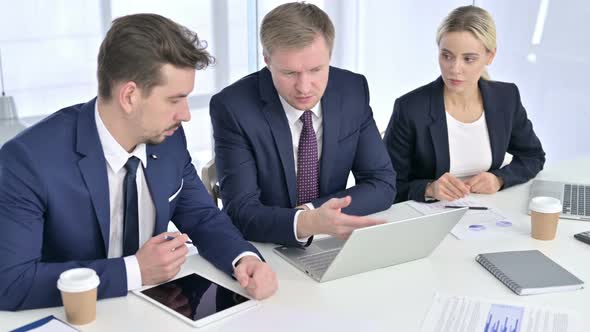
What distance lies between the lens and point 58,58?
12.2 ft

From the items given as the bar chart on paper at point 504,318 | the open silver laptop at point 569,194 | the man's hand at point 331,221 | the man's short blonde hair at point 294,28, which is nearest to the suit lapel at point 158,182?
the man's hand at point 331,221

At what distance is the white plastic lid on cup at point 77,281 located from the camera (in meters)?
1.61

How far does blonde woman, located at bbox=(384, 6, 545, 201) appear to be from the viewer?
2.84 meters

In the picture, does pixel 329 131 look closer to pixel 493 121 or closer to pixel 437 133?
pixel 437 133

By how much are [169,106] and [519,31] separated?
358 cm

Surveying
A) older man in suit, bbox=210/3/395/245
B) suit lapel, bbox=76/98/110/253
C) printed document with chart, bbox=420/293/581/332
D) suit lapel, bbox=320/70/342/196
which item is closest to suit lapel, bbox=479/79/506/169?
older man in suit, bbox=210/3/395/245

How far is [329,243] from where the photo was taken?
216 cm

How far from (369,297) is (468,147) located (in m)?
1.31

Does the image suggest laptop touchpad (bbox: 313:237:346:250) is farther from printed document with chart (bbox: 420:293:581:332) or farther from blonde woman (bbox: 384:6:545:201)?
blonde woman (bbox: 384:6:545:201)

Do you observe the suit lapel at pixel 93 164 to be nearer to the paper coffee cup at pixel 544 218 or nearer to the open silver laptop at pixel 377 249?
the open silver laptop at pixel 377 249

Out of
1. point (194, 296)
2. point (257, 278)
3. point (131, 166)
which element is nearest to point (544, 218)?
point (257, 278)

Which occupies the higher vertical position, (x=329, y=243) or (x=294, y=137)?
(x=294, y=137)

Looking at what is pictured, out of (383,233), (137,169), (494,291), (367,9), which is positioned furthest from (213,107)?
(367,9)

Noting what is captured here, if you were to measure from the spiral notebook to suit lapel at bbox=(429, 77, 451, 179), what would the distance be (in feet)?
2.86
